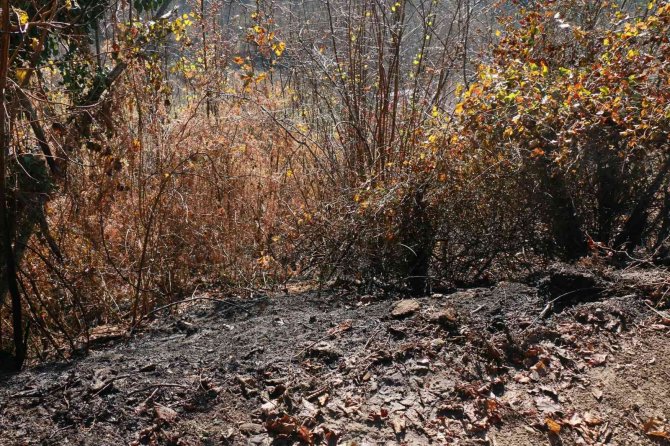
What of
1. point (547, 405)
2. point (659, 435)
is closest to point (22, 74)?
point (547, 405)

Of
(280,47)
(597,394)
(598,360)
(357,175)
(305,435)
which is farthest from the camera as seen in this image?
(280,47)

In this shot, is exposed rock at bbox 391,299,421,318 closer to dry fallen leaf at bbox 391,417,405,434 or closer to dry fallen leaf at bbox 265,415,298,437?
dry fallen leaf at bbox 391,417,405,434

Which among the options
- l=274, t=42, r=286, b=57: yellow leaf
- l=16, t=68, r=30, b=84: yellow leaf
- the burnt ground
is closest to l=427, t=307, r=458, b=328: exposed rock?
the burnt ground

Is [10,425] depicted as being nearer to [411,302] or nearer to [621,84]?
[411,302]

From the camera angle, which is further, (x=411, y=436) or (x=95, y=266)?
(x=95, y=266)

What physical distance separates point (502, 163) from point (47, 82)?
3.42 meters

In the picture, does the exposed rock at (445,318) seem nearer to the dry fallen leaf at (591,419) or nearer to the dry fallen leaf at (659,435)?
the dry fallen leaf at (591,419)

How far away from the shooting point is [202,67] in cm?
746

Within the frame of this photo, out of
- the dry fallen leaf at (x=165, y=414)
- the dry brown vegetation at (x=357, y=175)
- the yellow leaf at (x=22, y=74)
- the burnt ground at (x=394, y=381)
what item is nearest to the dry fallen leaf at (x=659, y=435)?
the burnt ground at (x=394, y=381)

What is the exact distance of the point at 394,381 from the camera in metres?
3.13

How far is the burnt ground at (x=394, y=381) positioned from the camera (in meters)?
2.86

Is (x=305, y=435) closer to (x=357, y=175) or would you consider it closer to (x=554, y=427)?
(x=554, y=427)

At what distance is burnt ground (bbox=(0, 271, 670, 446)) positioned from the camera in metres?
2.86

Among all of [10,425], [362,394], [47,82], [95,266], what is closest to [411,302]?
[362,394]
